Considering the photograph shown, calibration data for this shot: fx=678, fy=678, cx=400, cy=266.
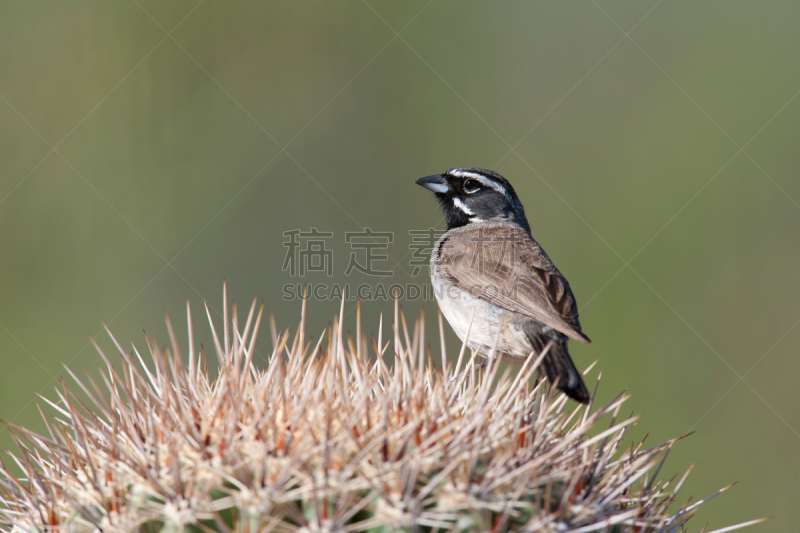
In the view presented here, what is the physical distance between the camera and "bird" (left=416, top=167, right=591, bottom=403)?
4.27 metres

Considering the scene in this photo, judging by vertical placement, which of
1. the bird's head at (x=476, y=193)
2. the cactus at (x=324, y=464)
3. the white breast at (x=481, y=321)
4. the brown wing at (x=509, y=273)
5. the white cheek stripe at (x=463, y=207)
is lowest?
the cactus at (x=324, y=464)

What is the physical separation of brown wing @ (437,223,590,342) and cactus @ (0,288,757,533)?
1715 mm

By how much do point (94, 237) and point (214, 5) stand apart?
2.94 meters

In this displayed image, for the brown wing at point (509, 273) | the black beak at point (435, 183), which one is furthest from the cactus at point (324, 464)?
the black beak at point (435, 183)

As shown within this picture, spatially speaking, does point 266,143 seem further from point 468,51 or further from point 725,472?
point 725,472

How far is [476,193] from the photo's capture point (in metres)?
5.74

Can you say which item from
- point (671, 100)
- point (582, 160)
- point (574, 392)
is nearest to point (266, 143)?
point (582, 160)

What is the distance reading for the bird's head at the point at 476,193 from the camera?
18.5ft

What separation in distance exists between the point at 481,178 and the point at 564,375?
9.14 feet

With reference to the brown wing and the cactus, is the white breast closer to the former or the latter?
the brown wing

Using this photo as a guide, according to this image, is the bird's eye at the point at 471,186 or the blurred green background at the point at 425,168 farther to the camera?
the blurred green background at the point at 425,168

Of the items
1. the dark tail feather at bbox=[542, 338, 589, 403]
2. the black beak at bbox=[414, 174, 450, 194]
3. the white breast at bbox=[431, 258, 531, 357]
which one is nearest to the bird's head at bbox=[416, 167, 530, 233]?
the black beak at bbox=[414, 174, 450, 194]

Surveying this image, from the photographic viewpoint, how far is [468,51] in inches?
341

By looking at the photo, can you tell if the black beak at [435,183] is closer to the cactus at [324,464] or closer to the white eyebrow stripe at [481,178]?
the white eyebrow stripe at [481,178]
